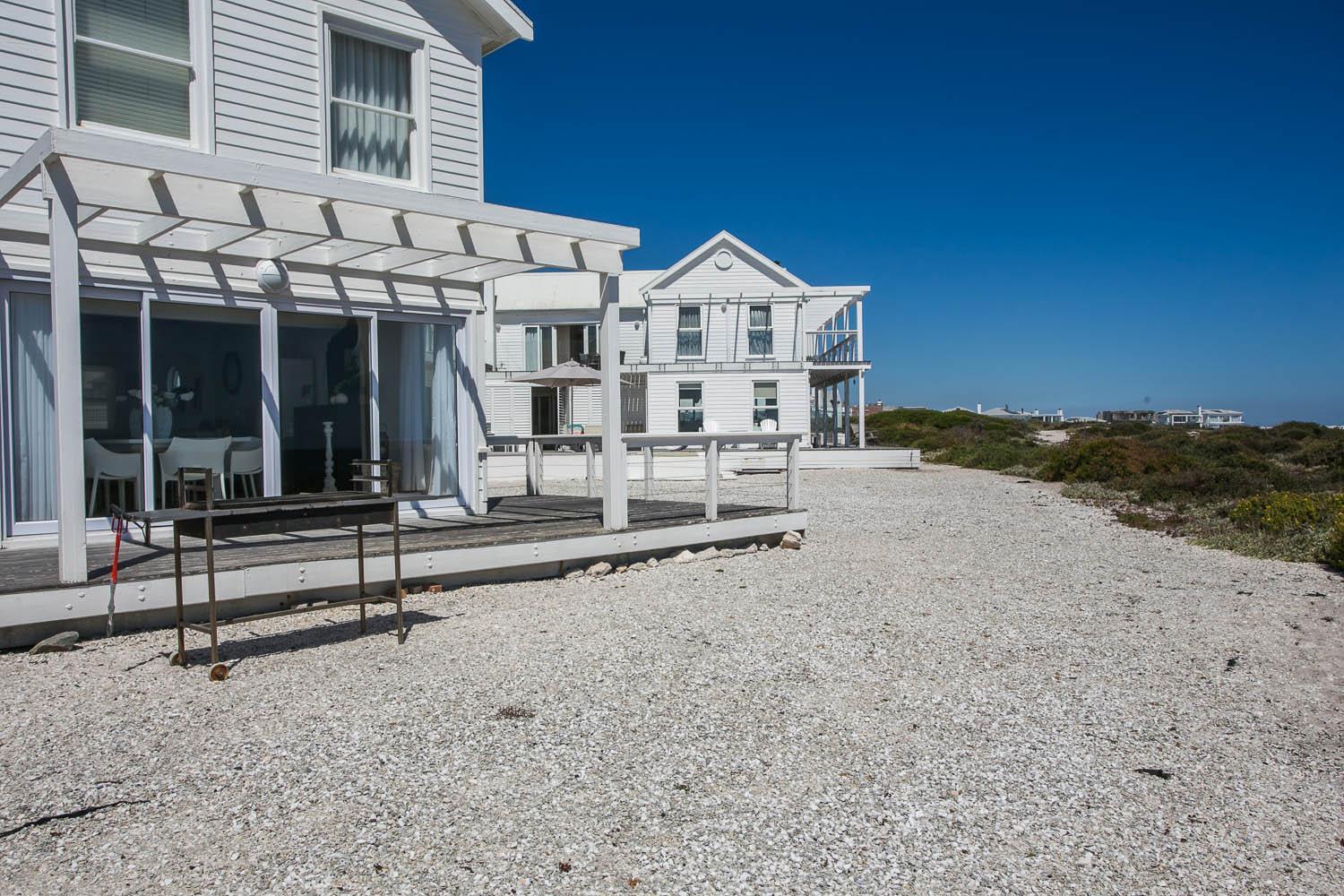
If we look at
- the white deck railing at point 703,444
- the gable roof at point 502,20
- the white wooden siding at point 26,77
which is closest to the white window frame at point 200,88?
the white wooden siding at point 26,77

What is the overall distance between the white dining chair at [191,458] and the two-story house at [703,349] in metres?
21.0

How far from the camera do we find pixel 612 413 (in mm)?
8656

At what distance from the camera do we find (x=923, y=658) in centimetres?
591

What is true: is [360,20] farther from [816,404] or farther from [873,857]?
[816,404]

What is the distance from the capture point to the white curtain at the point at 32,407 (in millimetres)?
7426

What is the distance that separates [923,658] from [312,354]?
6291 millimetres

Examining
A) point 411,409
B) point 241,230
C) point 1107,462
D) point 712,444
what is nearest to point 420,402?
point 411,409

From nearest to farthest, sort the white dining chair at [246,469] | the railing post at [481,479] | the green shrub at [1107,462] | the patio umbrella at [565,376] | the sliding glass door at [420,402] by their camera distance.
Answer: the white dining chair at [246,469]
the sliding glass door at [420,402]
the railing post at [481,479]
the patio umbrella at [565,376]
the green shrub at [1107,462]

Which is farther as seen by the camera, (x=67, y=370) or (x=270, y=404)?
(x=270, y=404)

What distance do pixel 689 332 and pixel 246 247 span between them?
78.4 feet

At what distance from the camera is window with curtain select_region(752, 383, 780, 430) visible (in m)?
→ 30.8

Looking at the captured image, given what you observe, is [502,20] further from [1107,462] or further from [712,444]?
[1107,462]

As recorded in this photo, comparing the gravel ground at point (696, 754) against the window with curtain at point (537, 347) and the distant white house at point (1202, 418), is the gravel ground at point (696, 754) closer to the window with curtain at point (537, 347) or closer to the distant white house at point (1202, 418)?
the window with curtain at point (537, 347)

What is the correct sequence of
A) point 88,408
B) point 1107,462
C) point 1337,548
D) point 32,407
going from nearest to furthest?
point 32,407 → point 88,408 → point 1337,548 → point 1107,462
